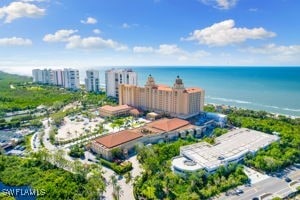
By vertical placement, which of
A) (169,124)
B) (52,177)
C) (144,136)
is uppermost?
(169,124)

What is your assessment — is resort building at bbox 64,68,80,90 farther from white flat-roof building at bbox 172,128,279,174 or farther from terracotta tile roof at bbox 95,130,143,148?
white flat-roof building at bbox 172,128,279,174

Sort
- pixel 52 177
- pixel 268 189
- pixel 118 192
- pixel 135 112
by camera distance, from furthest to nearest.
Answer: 1. pixel 135 112
2. pixel 52 177
3. pixel 268 189
4. pixel 118 192

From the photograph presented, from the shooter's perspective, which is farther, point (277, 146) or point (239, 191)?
point (277, 146)

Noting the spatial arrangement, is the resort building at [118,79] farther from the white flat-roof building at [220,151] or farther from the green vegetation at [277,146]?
the white flat-roof building at [220,151]

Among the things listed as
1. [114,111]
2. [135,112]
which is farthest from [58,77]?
[135,112]

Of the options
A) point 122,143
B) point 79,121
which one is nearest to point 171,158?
point 122,143

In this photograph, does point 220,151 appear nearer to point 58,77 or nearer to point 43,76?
point 58,77

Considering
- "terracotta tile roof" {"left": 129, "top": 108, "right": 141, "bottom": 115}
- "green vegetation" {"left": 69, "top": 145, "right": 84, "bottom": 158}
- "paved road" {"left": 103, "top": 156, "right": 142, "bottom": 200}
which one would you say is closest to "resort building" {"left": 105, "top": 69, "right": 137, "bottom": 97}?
"terracotta tile roof" {"left": 129, "top": 108, "right": 141, "bottom": 115}
